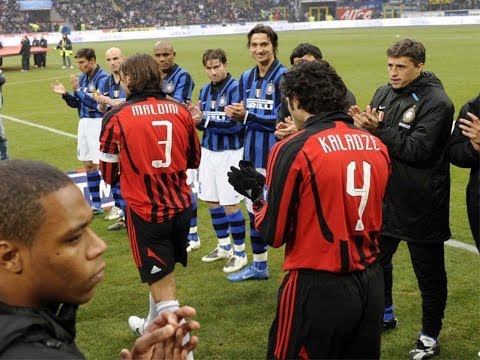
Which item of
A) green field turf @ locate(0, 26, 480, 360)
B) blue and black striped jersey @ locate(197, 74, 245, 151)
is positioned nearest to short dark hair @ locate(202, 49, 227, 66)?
blue and black striped jersey @ locate(197, 74, 245, 151)

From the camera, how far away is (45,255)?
1.53 meters

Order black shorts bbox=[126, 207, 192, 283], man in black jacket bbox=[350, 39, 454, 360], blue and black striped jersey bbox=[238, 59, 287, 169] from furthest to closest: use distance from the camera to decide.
Result: blue and black striped jersey bbox=[238, 59, 287, 169] → black shorts bbox=[126, 207, 192, 283] → man in black jacket bbox=[350, 39, 454, 360]

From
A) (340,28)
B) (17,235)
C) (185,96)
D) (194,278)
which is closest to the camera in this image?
(17,235)

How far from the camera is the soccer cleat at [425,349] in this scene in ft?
15.2

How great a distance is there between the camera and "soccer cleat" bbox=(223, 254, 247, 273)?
6.69m

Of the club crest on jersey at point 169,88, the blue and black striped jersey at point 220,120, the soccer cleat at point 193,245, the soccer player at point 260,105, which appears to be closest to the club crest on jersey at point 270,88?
the soccer player at point 260,105

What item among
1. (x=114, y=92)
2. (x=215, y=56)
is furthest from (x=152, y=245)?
(x=114, y=92)

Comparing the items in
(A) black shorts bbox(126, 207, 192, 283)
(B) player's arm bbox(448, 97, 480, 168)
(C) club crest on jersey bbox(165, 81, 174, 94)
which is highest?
(C) club crest on jersey bbox(165, 81, 174, 94)

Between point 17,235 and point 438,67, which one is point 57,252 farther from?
point 438,67

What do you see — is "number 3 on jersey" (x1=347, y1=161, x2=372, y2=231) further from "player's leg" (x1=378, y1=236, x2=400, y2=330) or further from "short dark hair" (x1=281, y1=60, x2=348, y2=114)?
"player's leg" (x1=378, y1=236, x2=400, y2=330)

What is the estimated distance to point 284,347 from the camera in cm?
324

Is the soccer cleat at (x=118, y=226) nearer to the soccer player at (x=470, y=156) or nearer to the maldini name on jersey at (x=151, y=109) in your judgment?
the maldini name on jersey at (x=151, y=109)

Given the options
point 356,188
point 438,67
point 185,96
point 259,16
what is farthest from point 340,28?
point 356,188

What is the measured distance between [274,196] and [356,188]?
1.36 feet
